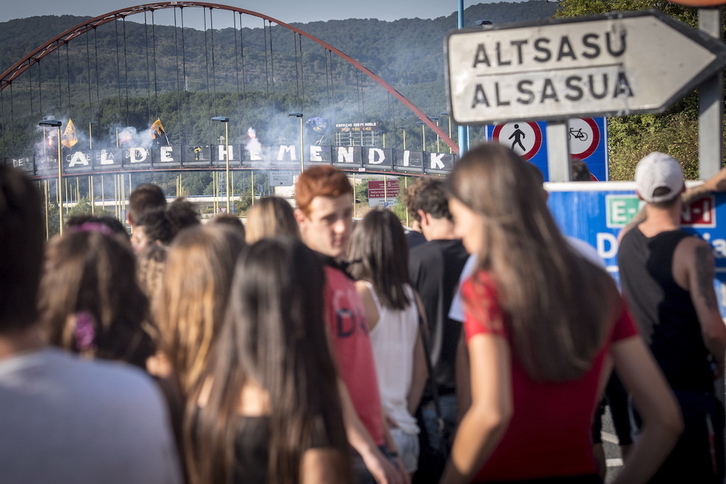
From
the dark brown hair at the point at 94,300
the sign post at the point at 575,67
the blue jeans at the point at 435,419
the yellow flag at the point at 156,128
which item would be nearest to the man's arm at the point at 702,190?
the sign post at the point at 575,67

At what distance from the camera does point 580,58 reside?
392 centimetres

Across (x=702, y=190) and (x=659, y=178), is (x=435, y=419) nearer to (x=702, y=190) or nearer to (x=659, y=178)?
(x=659, y=178)

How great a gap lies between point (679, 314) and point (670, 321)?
47 mm

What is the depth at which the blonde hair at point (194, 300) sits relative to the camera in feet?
8.06

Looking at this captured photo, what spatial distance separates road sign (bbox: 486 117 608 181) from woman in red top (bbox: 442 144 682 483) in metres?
6.98

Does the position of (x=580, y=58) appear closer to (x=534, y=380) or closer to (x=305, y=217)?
(x=305, y=217)

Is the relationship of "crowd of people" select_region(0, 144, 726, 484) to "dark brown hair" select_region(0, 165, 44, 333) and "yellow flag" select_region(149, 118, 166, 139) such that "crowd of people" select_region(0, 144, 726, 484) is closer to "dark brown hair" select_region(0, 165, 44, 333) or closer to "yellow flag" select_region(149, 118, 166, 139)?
"dark brown hair" select_region(0, 165, 44, 333)

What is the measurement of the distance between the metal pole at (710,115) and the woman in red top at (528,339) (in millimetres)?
1934

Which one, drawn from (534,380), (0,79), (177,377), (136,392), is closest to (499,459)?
(534,380)

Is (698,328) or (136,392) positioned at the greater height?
(136,392)

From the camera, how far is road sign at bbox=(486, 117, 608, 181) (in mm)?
9211

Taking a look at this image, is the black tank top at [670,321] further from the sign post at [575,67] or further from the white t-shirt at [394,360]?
the white t-shirt at [394,360]

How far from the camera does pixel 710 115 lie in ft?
13.1

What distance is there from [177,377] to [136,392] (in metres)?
1.08
